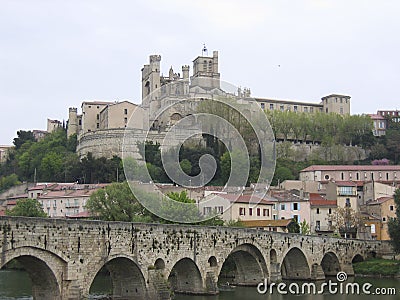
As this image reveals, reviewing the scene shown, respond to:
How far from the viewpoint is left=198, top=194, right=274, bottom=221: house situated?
192 feet

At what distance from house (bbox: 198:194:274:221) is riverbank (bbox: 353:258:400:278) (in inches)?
440

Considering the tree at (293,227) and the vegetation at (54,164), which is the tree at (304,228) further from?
the vegetation at (54,164)

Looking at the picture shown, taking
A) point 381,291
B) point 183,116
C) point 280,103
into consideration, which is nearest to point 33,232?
point 381,291

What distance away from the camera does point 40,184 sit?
293 feet

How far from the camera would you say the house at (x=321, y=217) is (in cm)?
6550

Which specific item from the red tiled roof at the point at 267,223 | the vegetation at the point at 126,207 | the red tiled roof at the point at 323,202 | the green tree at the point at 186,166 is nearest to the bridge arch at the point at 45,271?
the vegetation at the point at 126,207

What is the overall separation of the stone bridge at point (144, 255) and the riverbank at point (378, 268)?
529 centimetres

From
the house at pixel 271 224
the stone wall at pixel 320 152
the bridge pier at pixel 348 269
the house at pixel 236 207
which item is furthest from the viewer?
the stone wall at pixel 320 152

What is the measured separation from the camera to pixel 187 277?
4009cm

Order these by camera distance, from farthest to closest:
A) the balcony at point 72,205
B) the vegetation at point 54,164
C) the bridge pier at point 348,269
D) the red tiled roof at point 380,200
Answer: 1. the vegetation at point 54,164
2. the balcony at point 72,205
3. the red tiled roof at point 380,200
4. the bridge pier at point 348,269

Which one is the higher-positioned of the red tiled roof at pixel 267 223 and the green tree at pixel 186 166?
the green tree at pixel 186 166

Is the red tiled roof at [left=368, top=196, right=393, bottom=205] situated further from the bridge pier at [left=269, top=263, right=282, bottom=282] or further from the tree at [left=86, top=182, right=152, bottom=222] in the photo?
the tree at [left=86, top=182, right=152, bottom=222]

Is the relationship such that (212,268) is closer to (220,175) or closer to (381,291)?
(381,291)

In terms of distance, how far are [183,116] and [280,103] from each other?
27.5 metres
